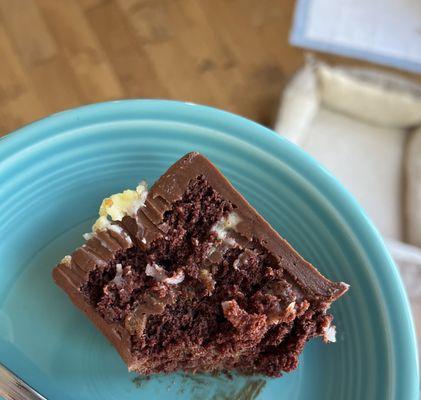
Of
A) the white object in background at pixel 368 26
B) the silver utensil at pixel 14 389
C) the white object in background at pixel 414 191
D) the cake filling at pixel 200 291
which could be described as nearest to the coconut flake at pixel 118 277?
the cake filling at pixel 200 291

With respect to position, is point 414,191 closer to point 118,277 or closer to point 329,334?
point 329,334

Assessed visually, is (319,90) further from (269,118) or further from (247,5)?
(247,5)

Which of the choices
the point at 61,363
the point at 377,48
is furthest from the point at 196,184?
the point at 377,48

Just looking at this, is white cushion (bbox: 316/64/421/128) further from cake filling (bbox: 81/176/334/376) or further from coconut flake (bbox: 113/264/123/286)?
coconut flake (bbox: 113/264/123/286)

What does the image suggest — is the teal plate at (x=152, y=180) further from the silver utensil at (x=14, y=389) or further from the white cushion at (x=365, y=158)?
the white cushion at (x=365, y=158)

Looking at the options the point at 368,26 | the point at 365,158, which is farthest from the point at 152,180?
the point at 368,26
